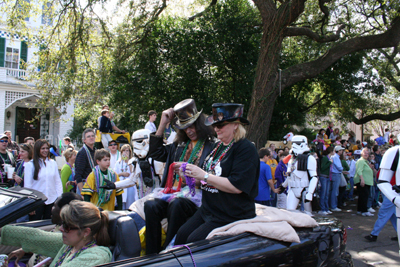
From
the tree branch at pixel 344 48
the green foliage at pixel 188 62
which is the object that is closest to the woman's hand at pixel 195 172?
the tree branch at pixel 344 48

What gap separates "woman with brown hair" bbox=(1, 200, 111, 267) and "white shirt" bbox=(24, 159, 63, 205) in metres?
3.08

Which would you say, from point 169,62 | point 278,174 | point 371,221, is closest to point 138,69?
point 169,62

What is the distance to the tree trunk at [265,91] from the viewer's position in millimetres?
10859

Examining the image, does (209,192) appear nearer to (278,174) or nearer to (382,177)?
(382,177)

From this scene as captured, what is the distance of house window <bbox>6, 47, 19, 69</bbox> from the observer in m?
21.6

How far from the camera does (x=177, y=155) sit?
12.0 feet

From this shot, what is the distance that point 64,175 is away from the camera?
21.2 feet

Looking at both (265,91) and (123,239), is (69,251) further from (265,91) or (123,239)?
(265,91)

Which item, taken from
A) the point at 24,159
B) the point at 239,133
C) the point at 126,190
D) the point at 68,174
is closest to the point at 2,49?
the point at 24,159

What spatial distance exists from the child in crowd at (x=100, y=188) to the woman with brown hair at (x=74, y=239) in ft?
6.30

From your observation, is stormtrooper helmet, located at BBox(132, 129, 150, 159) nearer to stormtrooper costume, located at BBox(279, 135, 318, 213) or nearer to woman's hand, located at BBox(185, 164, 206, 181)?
woman's hand, located at BBox(185, 164, 206, 181)

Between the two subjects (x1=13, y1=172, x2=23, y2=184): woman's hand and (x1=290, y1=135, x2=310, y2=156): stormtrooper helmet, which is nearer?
(x1=13, y1=172, x2=23, y2=184): woman's hand

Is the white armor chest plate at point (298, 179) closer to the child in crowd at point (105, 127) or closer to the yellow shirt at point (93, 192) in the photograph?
the yellow shirt at point (93, 192)

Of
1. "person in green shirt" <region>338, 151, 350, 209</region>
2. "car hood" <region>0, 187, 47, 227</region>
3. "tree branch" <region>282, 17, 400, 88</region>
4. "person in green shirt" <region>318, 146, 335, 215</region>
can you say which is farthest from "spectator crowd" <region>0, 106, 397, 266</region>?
"tree branch" <region>282, 17, 400, 88</region>
